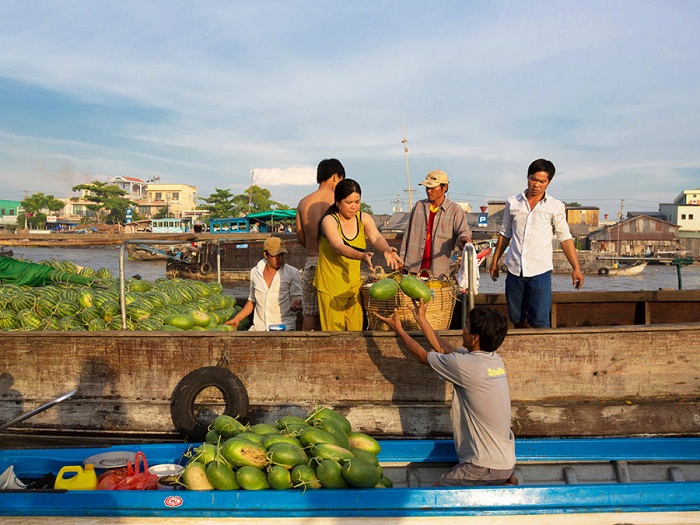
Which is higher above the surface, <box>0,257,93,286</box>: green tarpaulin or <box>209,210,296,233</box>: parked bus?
<box>209,210,296,233</box>: parked bus

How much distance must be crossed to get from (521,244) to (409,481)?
2286 millimetres

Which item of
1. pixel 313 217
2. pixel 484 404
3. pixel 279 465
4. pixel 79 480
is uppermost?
pixel 313 217

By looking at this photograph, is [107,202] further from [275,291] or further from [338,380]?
[338,380]

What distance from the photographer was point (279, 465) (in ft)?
11.4

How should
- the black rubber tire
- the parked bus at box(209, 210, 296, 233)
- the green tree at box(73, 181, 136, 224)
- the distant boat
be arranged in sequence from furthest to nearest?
the green tree at box(73, 181, 136, 224) → the parked bus at box(209, 210, 296, 233) → the distant boat → the black rubber tire

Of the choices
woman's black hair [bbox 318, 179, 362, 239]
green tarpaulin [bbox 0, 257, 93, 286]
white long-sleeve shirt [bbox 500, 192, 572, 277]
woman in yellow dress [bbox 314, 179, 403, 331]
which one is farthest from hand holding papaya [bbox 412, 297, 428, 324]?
green tarpaulin [bbox 0, 257, 93, 286]

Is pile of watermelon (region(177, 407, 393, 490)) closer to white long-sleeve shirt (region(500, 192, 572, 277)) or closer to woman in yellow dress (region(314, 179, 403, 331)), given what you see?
woman in yellow dress (region(314, 179, 403, 331))

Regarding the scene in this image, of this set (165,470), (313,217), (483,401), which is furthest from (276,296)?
(483,401)

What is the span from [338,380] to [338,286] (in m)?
0.77

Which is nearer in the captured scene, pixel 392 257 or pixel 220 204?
pixel 392 257

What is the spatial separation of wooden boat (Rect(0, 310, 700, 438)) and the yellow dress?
25 cm

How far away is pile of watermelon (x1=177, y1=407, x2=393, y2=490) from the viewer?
343cm

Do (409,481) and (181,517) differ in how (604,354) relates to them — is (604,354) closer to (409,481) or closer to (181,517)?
(409,481)

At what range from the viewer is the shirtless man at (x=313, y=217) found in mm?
5352
